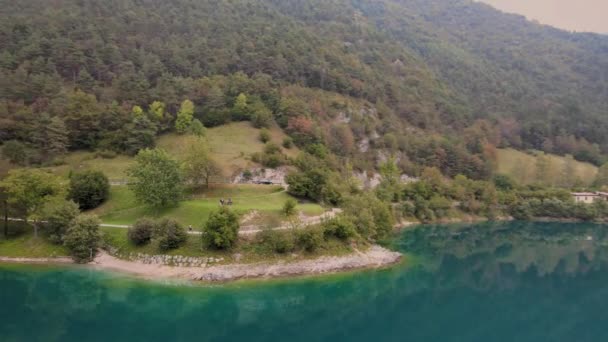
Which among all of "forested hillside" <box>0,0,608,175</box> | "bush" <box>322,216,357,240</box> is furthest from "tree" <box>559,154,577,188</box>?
"bush" <box>322,216,357,240</box>

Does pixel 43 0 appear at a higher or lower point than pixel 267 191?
higher

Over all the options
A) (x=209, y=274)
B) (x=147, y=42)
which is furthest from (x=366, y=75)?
(x=209, y=274)

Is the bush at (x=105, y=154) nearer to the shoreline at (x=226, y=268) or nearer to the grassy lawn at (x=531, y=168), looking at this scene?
the shoreline at (x=226, y=268)

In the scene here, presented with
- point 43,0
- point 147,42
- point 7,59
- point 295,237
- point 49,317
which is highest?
point 43,0

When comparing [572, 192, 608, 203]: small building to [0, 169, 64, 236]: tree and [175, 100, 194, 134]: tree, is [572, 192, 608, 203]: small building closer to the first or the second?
[175, 100, 194, 134]: tree

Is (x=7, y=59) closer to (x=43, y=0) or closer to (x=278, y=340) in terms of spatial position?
(x=43, y=0)

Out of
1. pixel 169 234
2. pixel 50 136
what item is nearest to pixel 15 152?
pixel 50 136
